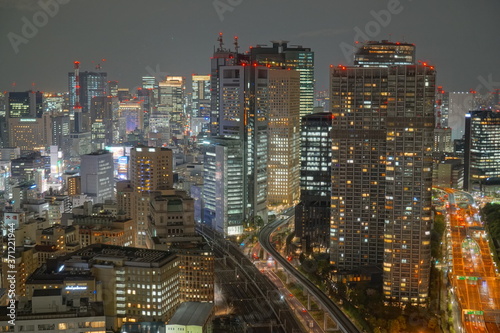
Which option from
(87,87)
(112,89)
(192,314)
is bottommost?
(192,314)

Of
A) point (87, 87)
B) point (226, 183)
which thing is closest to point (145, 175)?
point (226, 183)

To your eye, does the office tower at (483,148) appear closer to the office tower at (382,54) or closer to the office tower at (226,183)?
the office tower at (382,54)

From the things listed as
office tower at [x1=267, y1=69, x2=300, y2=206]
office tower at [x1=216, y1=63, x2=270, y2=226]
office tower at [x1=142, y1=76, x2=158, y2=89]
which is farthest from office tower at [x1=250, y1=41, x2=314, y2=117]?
office tower at [x1=142, y1=76, x2=158, y2=89]

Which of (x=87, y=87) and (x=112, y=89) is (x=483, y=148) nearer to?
(x=87, y=87)

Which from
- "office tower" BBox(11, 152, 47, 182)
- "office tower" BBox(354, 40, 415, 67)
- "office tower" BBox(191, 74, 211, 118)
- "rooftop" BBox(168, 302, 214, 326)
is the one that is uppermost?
"office tower" BBox(354, 40, 415, 67)

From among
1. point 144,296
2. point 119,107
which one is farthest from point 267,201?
point 119,107

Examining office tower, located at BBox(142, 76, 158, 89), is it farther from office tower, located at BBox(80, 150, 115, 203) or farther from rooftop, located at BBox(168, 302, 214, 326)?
rooftop, located at BBox(168, 302, 214, 326)

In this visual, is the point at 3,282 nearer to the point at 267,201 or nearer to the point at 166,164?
the point at 166,164
